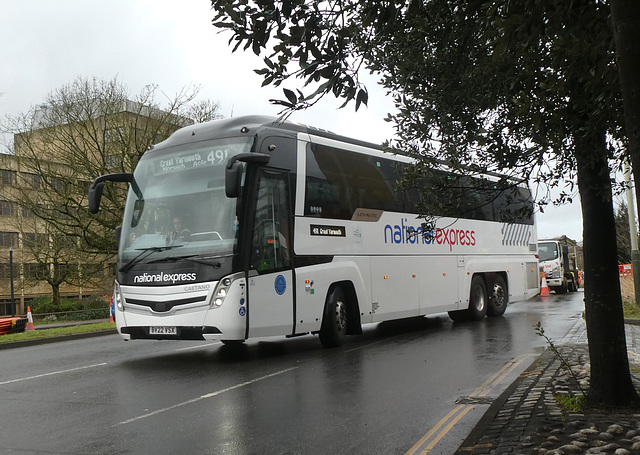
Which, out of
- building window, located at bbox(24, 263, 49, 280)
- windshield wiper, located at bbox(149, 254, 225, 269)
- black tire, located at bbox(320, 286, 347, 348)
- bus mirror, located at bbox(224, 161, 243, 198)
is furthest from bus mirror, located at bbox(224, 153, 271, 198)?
building window, located at bbox(24, 263, 49, 280)

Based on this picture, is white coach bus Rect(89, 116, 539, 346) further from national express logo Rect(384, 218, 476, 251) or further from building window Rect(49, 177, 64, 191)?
building window Rect(49, 177, 64, 191)

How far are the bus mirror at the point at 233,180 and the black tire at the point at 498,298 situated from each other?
10.4 meters

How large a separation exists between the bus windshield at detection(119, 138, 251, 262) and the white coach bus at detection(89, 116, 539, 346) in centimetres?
2

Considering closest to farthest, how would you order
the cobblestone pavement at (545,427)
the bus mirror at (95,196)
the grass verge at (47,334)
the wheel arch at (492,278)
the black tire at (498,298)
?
the cobblestone pavement at (545,427) → the bus mirror at (95,196) → the grass verge at (47,334) → the wheel arch at (492,278) → the black tire at (498,298)

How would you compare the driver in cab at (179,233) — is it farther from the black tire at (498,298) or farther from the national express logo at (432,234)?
the black tire at (498,298)

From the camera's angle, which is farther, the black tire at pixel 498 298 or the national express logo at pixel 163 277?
the black tire at pixel 498 298

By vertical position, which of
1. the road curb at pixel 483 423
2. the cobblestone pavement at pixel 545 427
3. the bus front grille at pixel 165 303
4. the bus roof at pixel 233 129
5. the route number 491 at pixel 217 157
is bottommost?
the road curb at pixel 483 423

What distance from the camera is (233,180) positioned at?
30.8 ft

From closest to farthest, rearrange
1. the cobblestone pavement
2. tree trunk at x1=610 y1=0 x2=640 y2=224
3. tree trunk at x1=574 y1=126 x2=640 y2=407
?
1. tree trunk at x1=610 y1=0 x2=640 y2=224
2. the cobblestone pavement
3. tree trunk at x1=574 y1=126 x2=640 y2=407

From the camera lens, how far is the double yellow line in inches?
212

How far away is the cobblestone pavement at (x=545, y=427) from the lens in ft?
14.8

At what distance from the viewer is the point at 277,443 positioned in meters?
5.54

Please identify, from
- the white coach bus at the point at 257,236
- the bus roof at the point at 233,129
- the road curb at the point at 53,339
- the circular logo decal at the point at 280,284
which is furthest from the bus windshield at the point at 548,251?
the circular logo decal at the point at 280,284

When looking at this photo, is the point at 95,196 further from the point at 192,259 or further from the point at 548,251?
the point at 548,251
